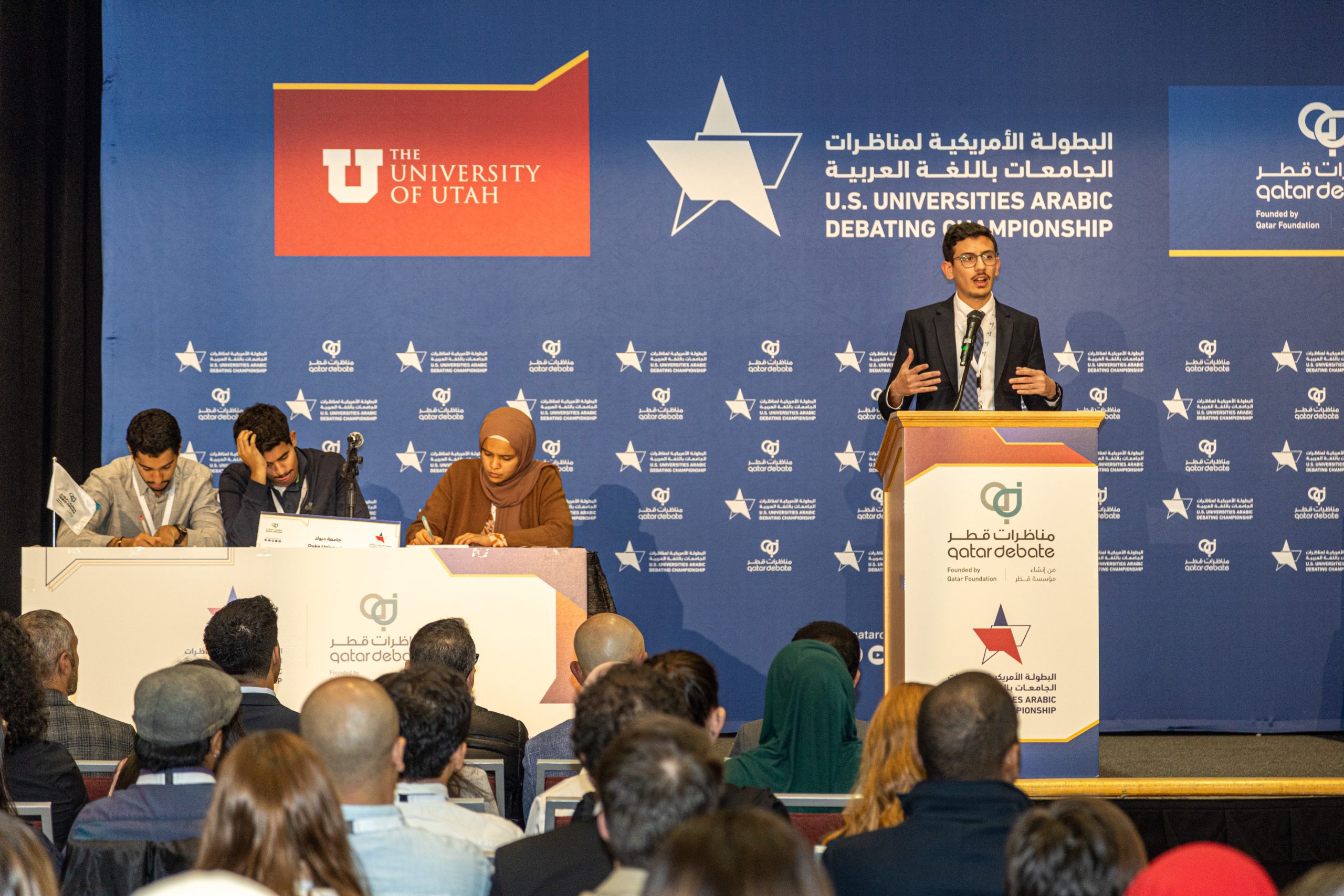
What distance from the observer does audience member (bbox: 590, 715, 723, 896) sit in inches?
67.3

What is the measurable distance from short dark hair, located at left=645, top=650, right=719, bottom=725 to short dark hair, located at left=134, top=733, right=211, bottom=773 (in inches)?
36.5

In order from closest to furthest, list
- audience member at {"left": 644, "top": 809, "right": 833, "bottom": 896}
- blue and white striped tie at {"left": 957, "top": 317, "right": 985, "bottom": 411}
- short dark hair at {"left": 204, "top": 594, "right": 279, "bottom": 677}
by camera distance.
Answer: audience member at {"left": 644, "top": 809, "right": 833, "bottom": 896} < short dark hair at {"left": 204, "top": 594, "right": 279, "bottom": 677} < blue and white striped tie at {"left": 957, "top": 317, "right": 985, "bottom": 411}

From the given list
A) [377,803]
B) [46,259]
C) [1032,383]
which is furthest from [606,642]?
[46,259]

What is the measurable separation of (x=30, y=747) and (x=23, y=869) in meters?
1.47

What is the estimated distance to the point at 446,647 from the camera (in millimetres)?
3406

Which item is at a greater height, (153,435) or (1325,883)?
(153,435)

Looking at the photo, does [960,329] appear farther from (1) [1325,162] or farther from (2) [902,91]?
(1) [1325,162]

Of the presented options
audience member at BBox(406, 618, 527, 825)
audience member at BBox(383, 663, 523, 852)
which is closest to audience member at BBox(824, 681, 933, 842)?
audience member at BBox(383, 663, 523, 852)

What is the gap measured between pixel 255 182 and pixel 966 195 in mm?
3502

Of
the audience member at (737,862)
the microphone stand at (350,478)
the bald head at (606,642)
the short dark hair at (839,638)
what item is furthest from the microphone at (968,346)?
the audience member at (737,862)

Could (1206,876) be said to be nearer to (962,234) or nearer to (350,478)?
(962,234)

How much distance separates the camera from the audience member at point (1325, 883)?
1504 millimetres

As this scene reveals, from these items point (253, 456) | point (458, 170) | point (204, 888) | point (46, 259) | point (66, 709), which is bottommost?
point (66, 709)

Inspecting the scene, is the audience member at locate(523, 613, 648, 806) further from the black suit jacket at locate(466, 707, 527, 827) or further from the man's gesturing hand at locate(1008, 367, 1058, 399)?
the man's gesturing hand at locate(1008, 367, 1058, 399)
